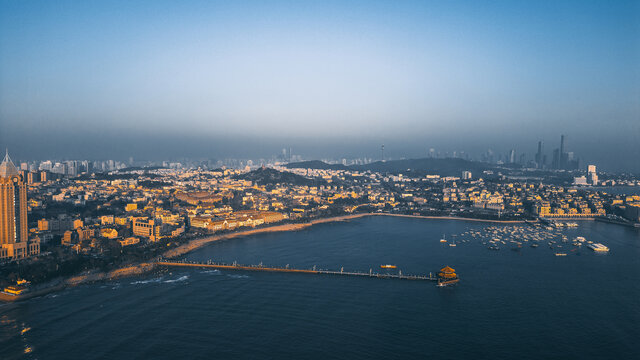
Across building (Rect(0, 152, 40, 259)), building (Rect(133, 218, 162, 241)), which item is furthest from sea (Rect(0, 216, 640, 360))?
building (Rect(0, 152, 40, 259))

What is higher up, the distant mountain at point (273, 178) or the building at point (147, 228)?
the distant mountain at point (273, 178)

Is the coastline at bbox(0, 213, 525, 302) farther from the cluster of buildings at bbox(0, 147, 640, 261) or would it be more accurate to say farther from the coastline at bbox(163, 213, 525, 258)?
the cluster of buildings at bbox(0, 147, 640, 261)

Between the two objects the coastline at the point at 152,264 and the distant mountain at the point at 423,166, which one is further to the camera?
the distant mountain at the point at 423,166

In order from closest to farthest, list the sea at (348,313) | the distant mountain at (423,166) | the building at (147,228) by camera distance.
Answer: the sea at (348,313), the building at (147,228), the distant mountain at (423,166)

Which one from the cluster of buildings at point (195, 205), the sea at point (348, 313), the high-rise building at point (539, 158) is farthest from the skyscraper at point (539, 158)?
the sea at point (348, 313)

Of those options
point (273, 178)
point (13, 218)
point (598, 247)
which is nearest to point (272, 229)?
point (13, 218)

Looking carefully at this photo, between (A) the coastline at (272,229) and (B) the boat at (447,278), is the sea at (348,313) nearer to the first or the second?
(B) the boat at (447,278)

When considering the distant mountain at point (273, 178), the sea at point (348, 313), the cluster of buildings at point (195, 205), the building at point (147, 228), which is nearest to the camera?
the sea at point (348, 313)

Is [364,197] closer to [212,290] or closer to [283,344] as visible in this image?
[212,290]
